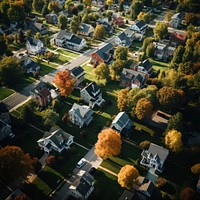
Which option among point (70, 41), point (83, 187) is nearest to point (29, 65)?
point (70, 41)

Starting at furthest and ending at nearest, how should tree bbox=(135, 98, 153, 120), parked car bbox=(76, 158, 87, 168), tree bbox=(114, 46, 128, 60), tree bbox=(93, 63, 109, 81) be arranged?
tree bbox=(114, 46, 128, 60)
tree bbox=(93, 63, 109, 81)
tree bbox=(135, 98, 153, 120)
parked car bbox=(76, 158, 87, 168)

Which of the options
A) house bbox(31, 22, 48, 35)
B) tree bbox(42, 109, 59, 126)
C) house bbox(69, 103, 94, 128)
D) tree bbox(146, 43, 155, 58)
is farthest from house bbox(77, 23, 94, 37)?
tree bbox(42, 109, 59, 126)

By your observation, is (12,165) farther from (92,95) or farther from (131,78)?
(131,78)

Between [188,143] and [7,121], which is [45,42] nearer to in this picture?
[7,121]

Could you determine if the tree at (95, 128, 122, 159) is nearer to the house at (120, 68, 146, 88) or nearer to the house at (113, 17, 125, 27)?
the house at (120, 68, 146, 88)

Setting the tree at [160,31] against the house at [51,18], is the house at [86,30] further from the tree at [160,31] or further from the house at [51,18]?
the tree at [160,31]
